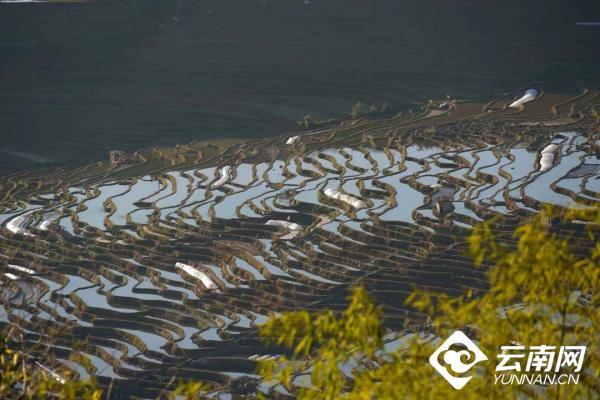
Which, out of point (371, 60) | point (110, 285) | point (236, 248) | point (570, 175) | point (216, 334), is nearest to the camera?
point (216, 334)

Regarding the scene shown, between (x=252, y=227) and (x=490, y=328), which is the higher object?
(x=490, y=328)

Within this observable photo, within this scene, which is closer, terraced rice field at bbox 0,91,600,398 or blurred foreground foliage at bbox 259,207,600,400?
blurred foreground foliage at bbox 259,207,600,400

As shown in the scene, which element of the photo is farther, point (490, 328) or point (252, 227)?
point (252, 227)

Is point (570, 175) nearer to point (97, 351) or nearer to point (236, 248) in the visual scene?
point (236, 248)

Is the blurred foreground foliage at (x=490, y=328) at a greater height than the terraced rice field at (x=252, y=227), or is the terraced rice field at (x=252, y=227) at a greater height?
the blurred foreground foliage at (x=490, y=328)

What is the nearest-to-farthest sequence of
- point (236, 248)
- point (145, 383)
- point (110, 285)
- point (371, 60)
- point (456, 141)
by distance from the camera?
1. point (145, 383)
2. point (110, 285)
3. point (236, 248)
4. point (456, 141)
5. point (371, 60)

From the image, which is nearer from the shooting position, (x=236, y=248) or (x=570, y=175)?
(x=236, y=248)

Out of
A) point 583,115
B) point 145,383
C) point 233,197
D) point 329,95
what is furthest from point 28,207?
point 583,115

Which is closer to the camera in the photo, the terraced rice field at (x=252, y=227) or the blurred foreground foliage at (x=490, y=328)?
the blurred foreground foliage at (x=490, y=328)
